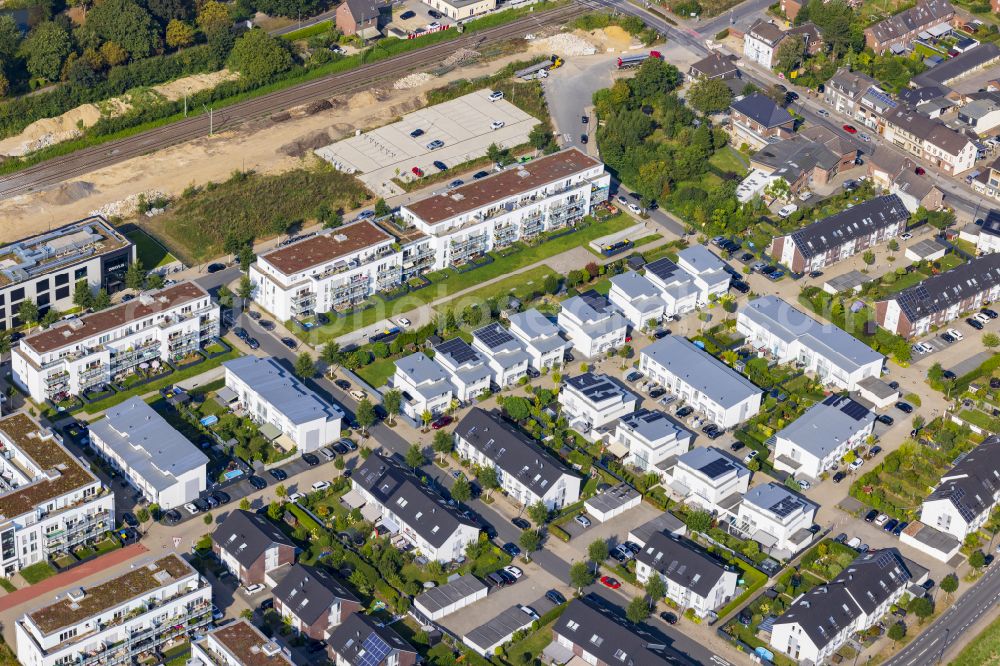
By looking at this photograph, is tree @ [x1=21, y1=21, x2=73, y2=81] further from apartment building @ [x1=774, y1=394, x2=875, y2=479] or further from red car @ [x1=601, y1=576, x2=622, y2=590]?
red car @ [x1=601, y1=576, x2=622, y2=590]

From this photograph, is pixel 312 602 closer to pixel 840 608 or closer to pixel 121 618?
pixel 121 618

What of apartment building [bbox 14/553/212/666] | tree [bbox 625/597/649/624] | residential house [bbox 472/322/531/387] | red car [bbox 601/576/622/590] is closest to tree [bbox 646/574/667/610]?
tree [bbox 625/597/649/624]

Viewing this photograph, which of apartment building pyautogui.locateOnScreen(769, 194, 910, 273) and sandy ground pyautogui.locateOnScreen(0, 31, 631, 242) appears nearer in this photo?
apartment building pyautogui.locateOnScreen(769, 194, 910, 273)

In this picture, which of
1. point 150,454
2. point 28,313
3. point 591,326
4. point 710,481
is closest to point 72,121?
point 28,313

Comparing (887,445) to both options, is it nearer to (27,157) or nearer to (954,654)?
(954,654)

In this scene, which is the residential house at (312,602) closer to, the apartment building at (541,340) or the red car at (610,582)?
the red car at (610,582)

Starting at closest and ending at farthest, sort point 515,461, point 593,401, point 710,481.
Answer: point 710,481 < point 515,461 < point 593,401

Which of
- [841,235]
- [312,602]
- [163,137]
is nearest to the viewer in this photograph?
[312,602]
